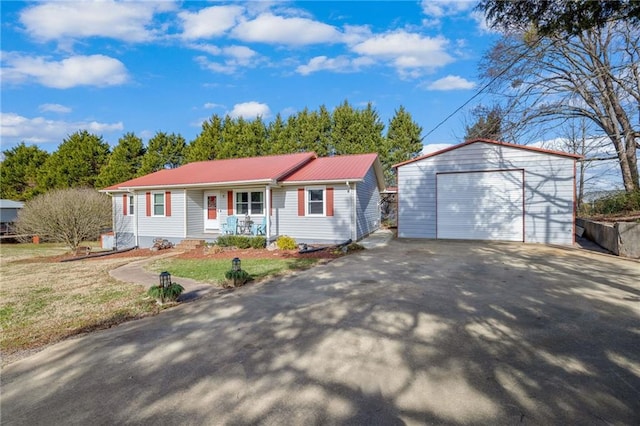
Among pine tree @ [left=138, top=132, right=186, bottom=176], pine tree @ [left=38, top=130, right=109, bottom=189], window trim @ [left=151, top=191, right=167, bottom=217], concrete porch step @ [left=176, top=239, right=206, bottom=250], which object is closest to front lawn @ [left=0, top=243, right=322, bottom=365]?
concrete porch step @ [left=176, top=239, right=206, bottom=250]

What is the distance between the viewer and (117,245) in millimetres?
17062

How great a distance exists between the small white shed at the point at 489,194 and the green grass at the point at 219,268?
6.55 m

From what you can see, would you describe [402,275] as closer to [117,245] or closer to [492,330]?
[492,330]

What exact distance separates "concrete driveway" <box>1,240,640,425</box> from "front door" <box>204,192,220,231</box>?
33.8 ft

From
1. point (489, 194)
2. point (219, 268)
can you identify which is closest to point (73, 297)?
point (219, 268)

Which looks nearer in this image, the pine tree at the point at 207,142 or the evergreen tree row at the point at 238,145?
the evergreen tree row at the point at 238,145

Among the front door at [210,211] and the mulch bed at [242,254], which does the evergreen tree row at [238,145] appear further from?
the mulch bed at [242,254]

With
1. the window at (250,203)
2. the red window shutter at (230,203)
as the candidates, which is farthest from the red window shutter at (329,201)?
the red window shutter at (230,203)

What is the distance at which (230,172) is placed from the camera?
50.9ft

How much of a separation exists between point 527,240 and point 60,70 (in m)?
19.3

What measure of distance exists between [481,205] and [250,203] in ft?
32.3

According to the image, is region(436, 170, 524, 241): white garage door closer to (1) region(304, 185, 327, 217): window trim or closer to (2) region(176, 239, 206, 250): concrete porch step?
(1) region(304, 185, 327, 217): window trim

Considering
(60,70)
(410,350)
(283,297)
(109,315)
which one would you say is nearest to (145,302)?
(109,315)

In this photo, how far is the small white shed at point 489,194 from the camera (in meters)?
11.8
